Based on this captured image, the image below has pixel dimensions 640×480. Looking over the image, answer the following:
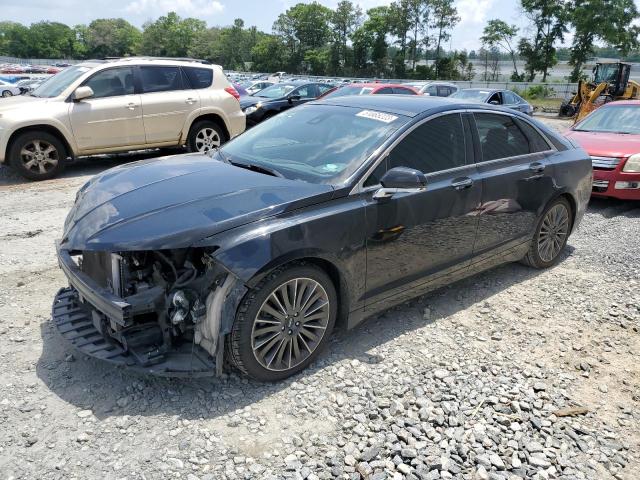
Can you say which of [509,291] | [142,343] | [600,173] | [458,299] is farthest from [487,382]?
[600,173]

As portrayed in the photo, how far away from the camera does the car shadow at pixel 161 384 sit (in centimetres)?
298

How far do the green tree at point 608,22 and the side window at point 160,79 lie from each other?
4661 centimetres

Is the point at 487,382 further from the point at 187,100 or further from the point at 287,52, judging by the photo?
the point at 287,52

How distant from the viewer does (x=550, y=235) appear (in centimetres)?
516

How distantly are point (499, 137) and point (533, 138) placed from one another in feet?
1.86

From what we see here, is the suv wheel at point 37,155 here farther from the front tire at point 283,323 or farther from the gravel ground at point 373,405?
the front tire at point 283,323

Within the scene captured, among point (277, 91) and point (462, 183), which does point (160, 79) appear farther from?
point (462, 183)

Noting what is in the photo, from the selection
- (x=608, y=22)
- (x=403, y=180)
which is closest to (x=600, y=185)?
(x=403, y=180)

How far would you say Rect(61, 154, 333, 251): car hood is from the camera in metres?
2.87

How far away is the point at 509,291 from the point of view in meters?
4.76

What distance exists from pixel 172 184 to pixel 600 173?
20.9 feet

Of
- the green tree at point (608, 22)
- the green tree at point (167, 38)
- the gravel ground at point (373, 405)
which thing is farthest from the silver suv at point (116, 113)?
the green tree at point (167, 38)

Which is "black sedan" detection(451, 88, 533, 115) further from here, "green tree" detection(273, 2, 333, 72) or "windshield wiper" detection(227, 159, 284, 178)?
"green tree" detection(273, 2, 333, 72)

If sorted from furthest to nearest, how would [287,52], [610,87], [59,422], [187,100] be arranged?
[287,52], [610,87], [187,100], [59,422]
